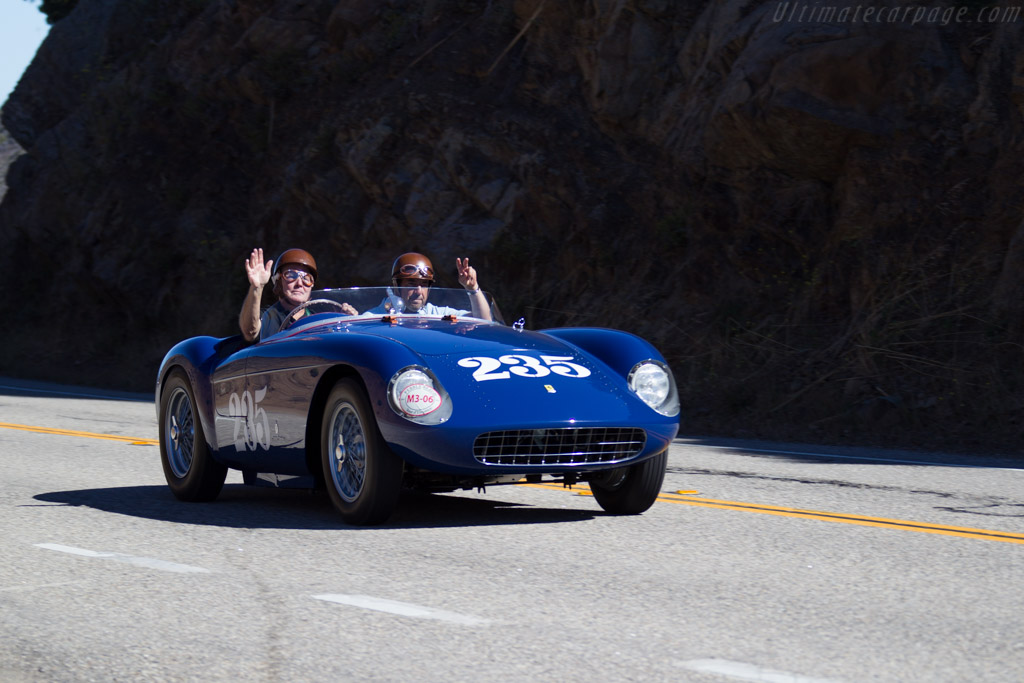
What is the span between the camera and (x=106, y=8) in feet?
122

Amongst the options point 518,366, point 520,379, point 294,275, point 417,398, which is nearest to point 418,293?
point 294,275

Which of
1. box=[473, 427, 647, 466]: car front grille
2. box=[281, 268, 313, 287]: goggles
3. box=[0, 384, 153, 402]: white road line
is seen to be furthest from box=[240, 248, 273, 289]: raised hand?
box=[0, 384, 153, 402]: white road line

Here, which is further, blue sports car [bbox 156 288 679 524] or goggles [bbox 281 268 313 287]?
goggles [bbox 281 268 313 287]

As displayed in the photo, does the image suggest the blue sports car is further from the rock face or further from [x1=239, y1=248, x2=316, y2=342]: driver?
the rock face

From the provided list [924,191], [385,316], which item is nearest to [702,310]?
[924,191]

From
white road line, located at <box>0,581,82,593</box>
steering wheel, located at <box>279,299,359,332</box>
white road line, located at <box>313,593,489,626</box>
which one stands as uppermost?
steering wheel, located at <box>279,299,359,332</box>

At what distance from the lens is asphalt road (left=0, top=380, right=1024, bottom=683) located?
13.9 feet

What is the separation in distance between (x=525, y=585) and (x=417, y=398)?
4.64ft

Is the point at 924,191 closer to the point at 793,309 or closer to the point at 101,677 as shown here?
the point at 793,309

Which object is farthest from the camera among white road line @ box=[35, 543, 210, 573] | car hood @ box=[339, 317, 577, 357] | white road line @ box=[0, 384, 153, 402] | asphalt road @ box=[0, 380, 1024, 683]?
white road line @ box=[0, 384, 153, 402]

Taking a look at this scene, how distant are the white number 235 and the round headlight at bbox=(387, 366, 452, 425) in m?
0.24

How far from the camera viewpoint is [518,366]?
22.4 ft

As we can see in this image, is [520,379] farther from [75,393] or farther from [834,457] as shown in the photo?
[75,393]

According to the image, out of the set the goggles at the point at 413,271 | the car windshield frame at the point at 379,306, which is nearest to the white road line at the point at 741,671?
the car windshield frame at the point at 379,306
